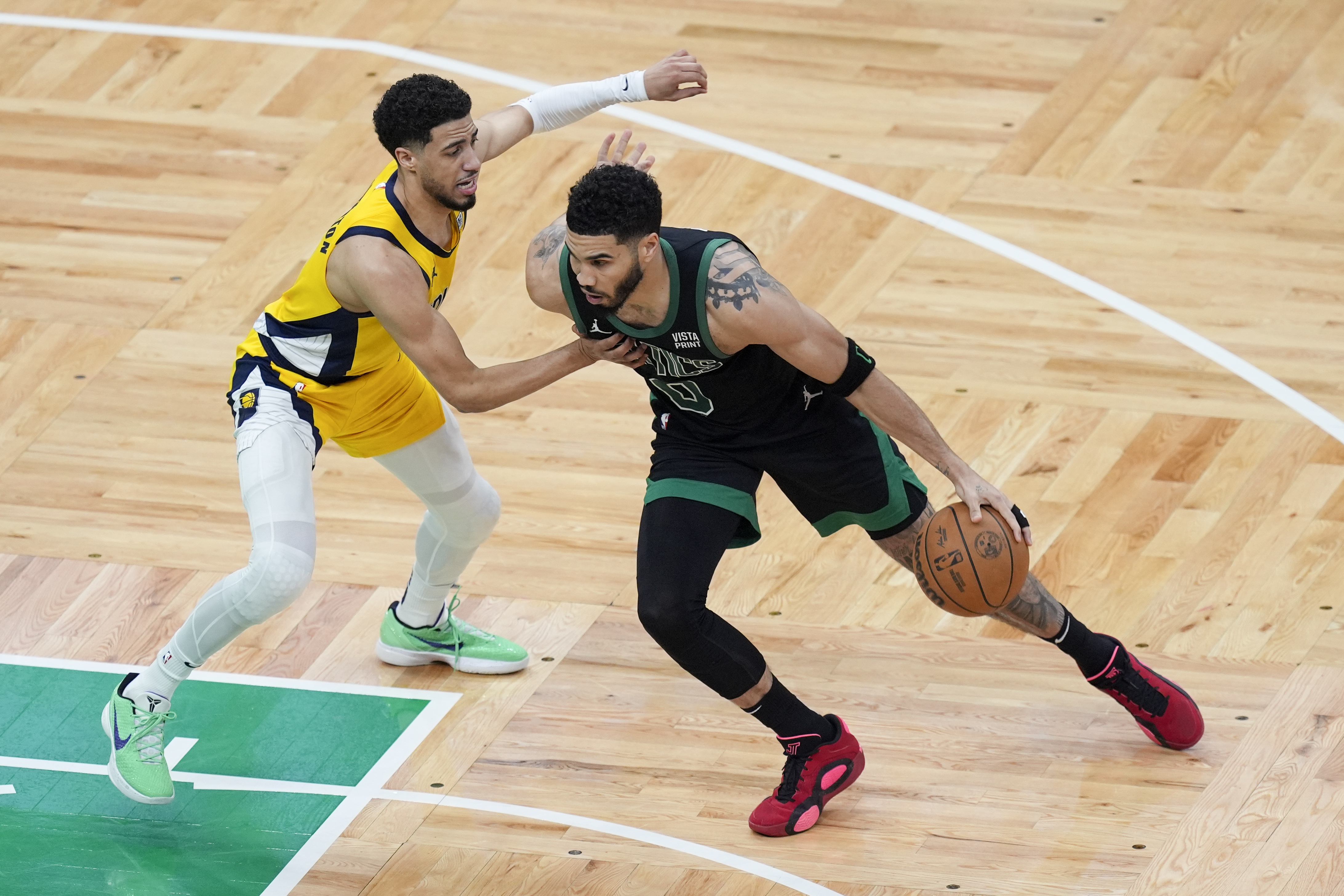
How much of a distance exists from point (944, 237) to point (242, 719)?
167 inches

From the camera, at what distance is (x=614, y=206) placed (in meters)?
5.46

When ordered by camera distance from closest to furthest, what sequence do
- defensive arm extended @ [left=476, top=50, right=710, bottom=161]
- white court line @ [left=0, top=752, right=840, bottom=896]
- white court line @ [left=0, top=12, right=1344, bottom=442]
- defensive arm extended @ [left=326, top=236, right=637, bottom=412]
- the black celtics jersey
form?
the black celtics jersey → defensive arm extended @ [left=326, top=236, right=637, bottom=412] → white court line @ [left=0, top=752, right=840, bottom=896] → defensive arm extended @ [left=476, top=50, right=710, bottom=161] → white court line @ [left=0, top=12, right=1344, bottom=442]

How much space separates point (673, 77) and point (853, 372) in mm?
1398

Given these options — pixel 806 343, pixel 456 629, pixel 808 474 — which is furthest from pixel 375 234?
pixel 456 629

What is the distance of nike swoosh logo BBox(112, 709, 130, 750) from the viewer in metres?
6.31

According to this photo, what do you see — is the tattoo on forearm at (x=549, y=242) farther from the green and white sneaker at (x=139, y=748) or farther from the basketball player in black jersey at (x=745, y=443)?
the green and white sneaker at (x=139, y=748)

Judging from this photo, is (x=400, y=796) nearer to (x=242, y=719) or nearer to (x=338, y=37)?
(x=242, y=719)

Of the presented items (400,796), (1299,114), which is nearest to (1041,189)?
(1299,114)

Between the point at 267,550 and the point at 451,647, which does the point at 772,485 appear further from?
the point at 267,550

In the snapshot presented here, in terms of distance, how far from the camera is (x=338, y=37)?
1161cm

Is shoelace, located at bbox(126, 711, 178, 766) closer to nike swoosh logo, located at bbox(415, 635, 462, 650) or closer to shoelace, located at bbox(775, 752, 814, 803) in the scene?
nike swoosh logo, located at bbox(415, 635, 462, 650)

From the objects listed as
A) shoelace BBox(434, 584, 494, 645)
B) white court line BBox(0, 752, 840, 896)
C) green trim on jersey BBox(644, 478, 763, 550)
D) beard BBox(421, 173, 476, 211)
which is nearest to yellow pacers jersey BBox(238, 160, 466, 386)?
beard BBox(421, 173, 476, 211)

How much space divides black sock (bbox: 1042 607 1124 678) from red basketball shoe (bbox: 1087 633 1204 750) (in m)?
0.01

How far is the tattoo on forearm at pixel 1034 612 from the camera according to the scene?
20.4ft
